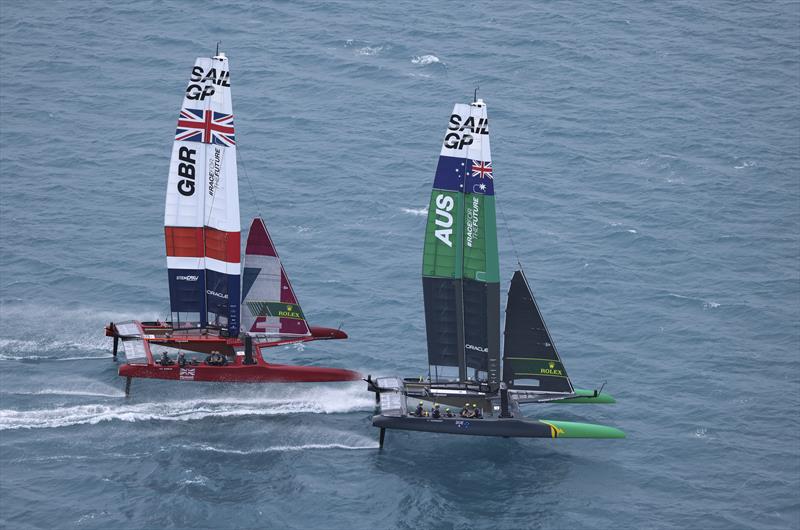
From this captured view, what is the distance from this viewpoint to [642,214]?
5148 inches

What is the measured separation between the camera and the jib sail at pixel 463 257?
93.8 m

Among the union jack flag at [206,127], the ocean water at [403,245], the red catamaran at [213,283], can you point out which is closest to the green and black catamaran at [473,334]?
the ocean water at [403,245]

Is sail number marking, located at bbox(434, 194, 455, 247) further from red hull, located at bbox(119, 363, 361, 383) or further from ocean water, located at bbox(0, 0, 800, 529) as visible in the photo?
ocean water, located at bbox(0, 0, 800, 529)

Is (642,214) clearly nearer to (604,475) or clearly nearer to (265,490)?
(604,475)

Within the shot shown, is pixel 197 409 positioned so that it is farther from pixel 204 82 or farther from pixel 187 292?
pixel 204 82

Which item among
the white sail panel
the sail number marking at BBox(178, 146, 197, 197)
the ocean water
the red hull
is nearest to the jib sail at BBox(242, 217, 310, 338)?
the red hull

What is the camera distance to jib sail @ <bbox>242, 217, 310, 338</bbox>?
106 m

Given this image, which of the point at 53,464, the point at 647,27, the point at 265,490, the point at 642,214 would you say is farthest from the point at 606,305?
the point at 647,27

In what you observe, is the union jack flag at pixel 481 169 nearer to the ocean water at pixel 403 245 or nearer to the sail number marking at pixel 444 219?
the sail number marking at pixel 444 219

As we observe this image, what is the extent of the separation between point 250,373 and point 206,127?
18707 millimetres

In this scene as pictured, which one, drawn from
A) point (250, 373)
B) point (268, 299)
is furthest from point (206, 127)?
point (250, 373)

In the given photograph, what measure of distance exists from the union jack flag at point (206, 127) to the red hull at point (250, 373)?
1683cm

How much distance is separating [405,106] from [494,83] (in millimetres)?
→ 11361

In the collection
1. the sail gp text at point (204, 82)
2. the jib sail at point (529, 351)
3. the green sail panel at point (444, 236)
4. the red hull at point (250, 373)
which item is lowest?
the red hull at point (250, 373)
